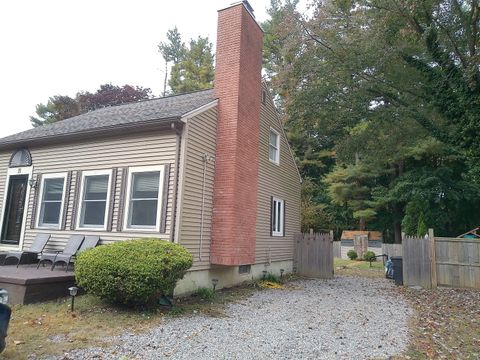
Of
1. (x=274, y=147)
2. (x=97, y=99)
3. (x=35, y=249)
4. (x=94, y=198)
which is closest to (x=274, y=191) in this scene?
(x=274, y=147)

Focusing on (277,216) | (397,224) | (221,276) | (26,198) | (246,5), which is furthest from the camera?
(397,224)

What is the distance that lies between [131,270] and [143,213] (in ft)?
8.96

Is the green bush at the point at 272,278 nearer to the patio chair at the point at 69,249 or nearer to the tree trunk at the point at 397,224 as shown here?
the patio chair at the point at 69,249

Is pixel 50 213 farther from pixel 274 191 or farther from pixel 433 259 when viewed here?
pixel 433 259

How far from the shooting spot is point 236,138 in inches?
388

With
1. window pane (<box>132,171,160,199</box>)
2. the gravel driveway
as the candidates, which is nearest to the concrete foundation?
the gravel driveway

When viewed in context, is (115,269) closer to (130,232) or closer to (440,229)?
(130,232)

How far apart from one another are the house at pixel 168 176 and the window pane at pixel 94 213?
1.1 inches

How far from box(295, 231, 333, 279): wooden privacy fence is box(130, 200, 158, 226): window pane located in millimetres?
8469

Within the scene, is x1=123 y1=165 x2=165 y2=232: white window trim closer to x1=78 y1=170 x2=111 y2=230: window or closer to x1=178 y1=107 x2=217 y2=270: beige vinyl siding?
x1=178 y1=107 x2=217 y2=270: beige vinyl siding

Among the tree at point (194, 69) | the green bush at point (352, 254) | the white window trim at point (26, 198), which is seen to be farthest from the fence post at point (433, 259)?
the tree at point (194, 69)

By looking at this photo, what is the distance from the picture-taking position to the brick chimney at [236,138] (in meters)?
9.52

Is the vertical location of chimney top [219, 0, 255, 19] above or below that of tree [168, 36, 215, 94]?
below

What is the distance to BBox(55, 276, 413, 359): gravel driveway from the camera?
4963 mm
